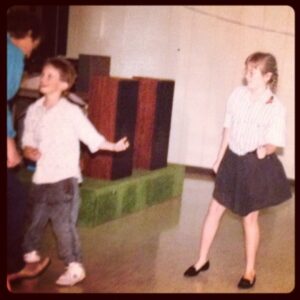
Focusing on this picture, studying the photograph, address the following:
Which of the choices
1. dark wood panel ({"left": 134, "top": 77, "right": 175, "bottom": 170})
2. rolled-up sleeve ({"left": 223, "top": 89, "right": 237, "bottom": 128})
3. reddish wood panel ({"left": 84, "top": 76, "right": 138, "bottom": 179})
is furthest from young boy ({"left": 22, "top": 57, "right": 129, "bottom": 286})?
dark wood panel ({"left": 134, "top": 77, "right": 175, "bottom": 170})

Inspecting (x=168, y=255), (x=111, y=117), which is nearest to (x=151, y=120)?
(x=111, y=117)

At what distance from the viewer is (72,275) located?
6.69 feet

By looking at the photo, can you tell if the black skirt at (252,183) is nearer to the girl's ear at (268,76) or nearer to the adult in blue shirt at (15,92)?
the girl's ear at (268,76)

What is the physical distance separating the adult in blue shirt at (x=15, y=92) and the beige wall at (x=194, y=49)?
2.15m

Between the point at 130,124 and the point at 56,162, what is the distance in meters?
0.91

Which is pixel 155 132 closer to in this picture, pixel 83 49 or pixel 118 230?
pixel 118 230

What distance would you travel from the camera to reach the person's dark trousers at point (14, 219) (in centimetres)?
191

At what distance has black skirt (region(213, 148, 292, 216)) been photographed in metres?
2.11

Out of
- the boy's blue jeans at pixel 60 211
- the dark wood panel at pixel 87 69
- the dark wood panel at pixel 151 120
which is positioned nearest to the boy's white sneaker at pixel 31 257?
the boy's blue jeans at pixel 60 211

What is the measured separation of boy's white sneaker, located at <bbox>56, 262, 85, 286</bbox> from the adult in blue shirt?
0.16 m

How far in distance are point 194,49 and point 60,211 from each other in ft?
7.38

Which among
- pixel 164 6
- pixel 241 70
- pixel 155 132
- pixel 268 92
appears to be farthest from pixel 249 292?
pixel 164 6

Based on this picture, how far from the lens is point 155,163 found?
318 centimetres

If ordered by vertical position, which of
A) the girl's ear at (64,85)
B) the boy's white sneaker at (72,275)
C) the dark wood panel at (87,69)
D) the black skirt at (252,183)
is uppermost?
the dark wood panel at (87,69)
